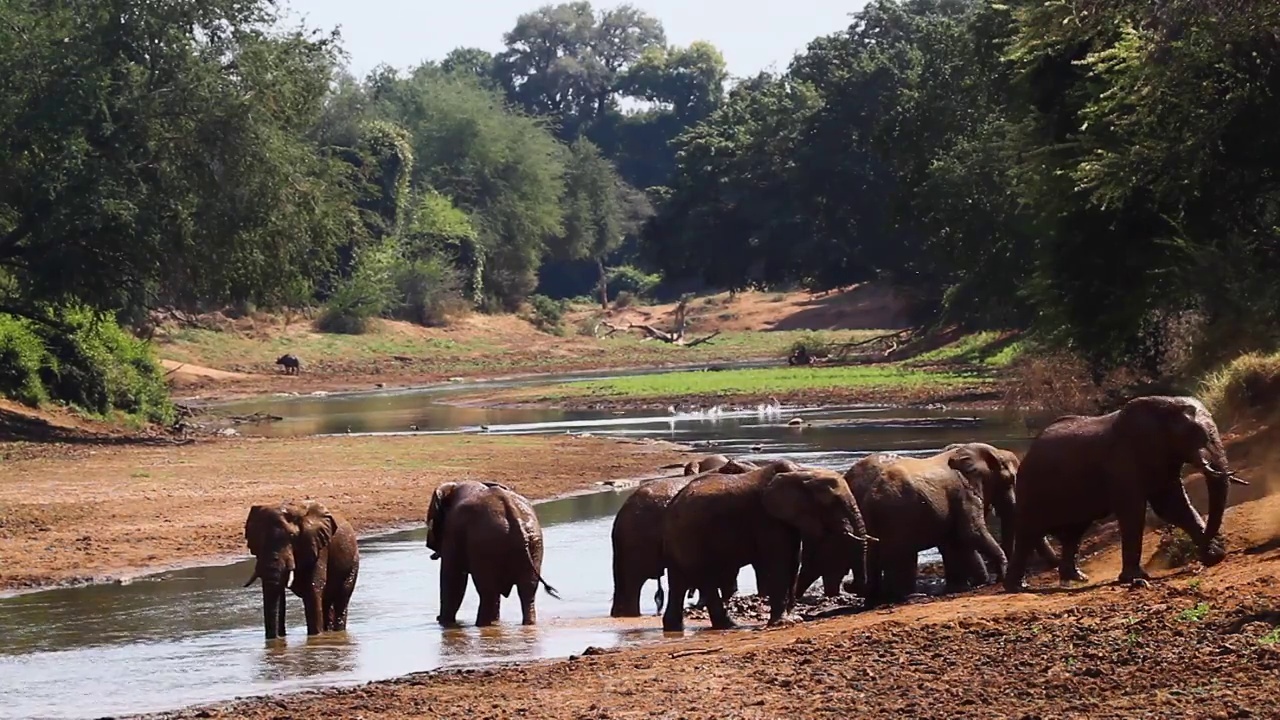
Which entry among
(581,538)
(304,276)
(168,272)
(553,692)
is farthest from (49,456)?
(553,692)

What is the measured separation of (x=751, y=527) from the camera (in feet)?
48.1

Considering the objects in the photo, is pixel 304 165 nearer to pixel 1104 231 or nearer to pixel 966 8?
pixel 1104 231

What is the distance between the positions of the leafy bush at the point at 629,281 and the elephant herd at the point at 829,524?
92.3 metres

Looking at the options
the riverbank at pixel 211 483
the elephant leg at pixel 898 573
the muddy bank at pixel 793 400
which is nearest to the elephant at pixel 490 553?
the elephant leg at pixel 898 573

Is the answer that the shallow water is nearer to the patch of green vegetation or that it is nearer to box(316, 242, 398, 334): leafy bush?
the patch of green vegetation

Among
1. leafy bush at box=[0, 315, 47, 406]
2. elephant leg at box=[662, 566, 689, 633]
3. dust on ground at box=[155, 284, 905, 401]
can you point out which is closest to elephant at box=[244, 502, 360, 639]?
elephant leg at box=[662, 566, 689, 633]

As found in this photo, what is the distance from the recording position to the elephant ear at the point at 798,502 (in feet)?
46.2

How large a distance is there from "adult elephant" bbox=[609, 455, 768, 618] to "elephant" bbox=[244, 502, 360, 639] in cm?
228

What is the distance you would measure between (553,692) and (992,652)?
2.47 metres

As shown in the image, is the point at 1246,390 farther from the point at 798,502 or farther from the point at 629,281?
the point at 629,281

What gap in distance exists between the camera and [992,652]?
1034 cm

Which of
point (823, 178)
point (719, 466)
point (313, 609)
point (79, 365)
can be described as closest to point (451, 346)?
point (823, 178)

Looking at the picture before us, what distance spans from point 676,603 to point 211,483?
14.2 meters

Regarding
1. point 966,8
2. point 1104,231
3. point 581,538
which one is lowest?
point 581,538
